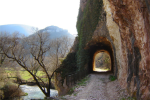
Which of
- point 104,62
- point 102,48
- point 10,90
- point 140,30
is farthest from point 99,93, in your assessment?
point 104,62

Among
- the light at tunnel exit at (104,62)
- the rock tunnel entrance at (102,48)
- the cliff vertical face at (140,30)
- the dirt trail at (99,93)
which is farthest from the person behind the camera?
the light at tunnel exit at (104,62)

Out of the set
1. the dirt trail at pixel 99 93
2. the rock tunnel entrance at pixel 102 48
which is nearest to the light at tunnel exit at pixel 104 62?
the rock tunnel entrance at pixel 102 48

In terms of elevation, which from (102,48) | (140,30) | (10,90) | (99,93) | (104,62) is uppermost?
(102,48)

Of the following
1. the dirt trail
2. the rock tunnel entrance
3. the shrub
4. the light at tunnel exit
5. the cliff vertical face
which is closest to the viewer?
the cliff vertical face

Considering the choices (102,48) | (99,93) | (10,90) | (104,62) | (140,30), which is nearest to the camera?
(140,30)

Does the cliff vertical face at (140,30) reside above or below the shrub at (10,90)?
above

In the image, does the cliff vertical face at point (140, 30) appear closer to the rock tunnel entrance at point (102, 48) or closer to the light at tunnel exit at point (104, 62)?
the rock tunnel entrance at point (102, 48)

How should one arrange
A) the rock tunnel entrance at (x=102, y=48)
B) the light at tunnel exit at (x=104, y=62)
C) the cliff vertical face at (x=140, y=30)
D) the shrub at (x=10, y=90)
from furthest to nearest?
the light at tunnel exit at (x=104, y=62), the shrub at (x=10, y=90), the rock tunnel entrance at (x=102, y=48), the cliff vertical face at (x=140, y=30)

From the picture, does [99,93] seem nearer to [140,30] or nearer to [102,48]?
[140,30]

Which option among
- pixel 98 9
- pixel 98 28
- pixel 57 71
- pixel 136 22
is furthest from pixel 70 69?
pixel 136 22

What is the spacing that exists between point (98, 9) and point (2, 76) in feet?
46.4

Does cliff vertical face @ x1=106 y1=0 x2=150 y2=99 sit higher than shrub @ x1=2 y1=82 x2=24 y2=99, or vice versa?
cliff vertical face @ x1=106 y1=0 x2=150 y2=99

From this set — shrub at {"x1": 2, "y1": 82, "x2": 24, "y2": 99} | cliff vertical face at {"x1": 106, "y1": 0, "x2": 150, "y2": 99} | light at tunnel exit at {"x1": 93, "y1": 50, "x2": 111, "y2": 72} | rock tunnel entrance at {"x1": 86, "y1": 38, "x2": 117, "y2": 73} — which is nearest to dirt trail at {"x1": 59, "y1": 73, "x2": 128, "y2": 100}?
cliff vertical face at {"x1": 106, "y1": 0, "x2": 150, "y2": 99}

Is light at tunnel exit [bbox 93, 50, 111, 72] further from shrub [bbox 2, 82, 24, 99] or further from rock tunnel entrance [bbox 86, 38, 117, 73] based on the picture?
shrub [bbox 2, 82, 24, 99]
